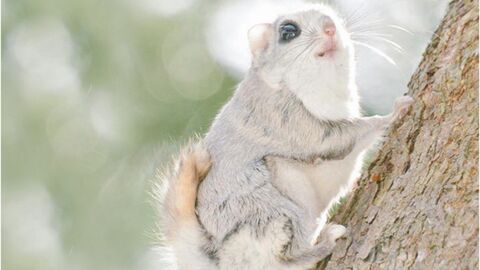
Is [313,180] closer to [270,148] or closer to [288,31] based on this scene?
[270,148]

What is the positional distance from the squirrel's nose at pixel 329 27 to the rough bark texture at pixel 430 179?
0.47 meters

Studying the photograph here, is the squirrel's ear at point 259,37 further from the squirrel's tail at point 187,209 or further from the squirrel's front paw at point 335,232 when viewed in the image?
the squirrel's front paw at point 335,232

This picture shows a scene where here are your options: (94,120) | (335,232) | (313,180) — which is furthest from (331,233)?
(94,120)

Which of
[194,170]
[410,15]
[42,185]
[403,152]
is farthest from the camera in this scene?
[42,185]

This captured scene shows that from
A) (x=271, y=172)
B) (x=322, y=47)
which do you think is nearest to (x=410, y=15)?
(x=322, y=47)

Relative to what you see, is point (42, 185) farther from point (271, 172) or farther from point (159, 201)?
point (271, 172)

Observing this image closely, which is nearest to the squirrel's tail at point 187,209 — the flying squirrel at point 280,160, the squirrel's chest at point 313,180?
the flying squirrel at point 280,160

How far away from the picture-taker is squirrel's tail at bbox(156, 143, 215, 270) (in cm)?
296

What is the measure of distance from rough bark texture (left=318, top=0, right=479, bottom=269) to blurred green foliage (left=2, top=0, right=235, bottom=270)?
6.69 feet

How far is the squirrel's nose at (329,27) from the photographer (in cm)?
326

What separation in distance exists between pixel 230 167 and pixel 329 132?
0.39 meters

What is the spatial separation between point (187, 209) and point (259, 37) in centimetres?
84

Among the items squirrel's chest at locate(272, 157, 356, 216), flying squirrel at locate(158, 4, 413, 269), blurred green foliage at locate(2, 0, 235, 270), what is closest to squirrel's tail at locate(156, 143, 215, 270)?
flying squirrel at locate(158, 4, 413, 269)

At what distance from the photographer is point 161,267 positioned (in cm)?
339
